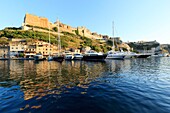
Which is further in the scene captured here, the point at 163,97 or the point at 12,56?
the point at 12,56

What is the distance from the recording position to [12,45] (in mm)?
93688

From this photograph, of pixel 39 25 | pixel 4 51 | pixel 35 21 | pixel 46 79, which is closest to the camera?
pixel 46 79

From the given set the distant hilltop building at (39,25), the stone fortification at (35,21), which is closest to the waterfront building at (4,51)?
the distant hilltop building at (39,25)

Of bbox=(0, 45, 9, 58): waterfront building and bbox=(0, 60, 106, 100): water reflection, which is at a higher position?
bbox=(0, 45, 9, 58): waterfront building

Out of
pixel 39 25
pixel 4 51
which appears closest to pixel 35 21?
pixel 39 25

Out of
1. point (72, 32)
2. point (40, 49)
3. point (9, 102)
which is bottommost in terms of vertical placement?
point (9, 102)

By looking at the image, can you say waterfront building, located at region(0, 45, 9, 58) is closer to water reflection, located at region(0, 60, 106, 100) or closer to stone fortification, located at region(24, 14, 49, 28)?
stone fortification, located at region(24, 14, 49, 28)

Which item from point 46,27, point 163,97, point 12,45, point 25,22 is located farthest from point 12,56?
point 163,97

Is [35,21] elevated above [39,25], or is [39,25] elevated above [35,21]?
[35,21]

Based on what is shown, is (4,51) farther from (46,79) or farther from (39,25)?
(46,79)

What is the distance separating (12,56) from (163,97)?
103 m

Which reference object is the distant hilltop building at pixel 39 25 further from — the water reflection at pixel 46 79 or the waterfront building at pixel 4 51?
the water reflection at pixel 46 79

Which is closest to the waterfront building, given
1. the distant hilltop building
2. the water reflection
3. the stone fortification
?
the distant hilltop building

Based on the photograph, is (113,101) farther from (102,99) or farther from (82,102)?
(82,102)
